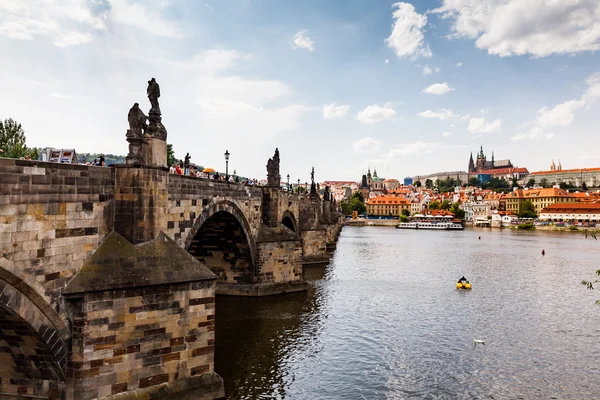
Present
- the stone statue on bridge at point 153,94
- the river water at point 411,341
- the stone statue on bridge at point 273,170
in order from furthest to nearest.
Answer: the stone statue on bridge at point 273,170 < the river water at point 411,341 < the stone statue on bridge at point 153,94

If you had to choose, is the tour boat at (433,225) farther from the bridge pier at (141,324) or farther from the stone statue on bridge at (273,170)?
the bridge pier at (141,324)

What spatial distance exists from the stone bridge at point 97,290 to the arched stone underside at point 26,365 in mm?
29

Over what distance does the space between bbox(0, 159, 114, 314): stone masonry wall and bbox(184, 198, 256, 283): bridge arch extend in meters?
13.1

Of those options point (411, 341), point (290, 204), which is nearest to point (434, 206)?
point (290, 204)

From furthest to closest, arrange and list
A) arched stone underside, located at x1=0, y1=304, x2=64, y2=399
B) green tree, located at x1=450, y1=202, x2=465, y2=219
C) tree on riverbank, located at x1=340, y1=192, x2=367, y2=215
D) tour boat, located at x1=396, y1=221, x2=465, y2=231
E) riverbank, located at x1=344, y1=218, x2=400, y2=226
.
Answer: tree on riverbank, located at x1=340, y1=192, x2=367, y2=215 → green tree, located at x1=450, y1=202, x2=465, y2=219 → riverbank, located at x1=344, y1=218, x2=400, y2=226 → tour boat, located at x1=396, y1=221, x2=465, y2=231 → arched stone underside, located at x1=0, y1=304, x2=64, y2=399

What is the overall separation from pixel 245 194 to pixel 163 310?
14.5 metres

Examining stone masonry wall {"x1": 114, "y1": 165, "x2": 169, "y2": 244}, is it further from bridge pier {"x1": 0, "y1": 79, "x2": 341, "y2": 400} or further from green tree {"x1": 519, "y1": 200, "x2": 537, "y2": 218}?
green tree {"x1": 519, "y1": 200, "x2": 537, "y2": 218}

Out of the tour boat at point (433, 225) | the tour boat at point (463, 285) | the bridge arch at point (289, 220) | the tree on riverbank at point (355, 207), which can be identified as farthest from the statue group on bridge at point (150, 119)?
the tree on riverbank at point (355, 207)

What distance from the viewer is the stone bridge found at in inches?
404

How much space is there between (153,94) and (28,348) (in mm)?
7899

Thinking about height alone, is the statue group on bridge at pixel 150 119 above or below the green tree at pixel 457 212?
above

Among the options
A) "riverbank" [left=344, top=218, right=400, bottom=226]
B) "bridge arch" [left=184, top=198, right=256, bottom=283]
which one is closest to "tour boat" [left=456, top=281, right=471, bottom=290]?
"bridge arch" [left=184, top=198, right=256, bottom=283]

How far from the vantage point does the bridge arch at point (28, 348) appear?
394 inches

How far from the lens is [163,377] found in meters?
12.3
